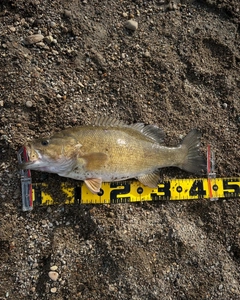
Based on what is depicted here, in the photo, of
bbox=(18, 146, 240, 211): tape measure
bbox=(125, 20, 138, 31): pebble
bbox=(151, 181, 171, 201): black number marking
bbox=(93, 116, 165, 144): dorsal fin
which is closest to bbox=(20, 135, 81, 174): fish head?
bbox=(18, 146, 240, 211): tape measure

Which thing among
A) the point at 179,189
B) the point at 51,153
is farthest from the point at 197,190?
the point at 51,153

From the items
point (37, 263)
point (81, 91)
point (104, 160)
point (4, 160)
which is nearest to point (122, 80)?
point (81, 91)

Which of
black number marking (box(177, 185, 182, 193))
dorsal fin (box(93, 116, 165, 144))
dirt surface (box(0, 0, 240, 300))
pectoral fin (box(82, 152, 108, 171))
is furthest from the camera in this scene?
black number marking (box(177, 185, 182, 193))

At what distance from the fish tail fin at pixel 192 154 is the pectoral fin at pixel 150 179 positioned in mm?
361

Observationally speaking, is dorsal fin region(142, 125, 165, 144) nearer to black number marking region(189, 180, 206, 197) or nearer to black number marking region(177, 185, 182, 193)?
black number marking region(177, 185, 182, 193)

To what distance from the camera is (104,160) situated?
3832 mm

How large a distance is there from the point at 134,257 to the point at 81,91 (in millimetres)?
2266

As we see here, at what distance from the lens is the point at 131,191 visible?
4172 mm

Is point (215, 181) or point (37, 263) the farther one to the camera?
point (215, 181)

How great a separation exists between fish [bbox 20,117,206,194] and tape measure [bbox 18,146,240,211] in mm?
169

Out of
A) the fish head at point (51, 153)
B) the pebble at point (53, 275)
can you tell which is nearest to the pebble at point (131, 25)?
the fish head at point (51, 153)

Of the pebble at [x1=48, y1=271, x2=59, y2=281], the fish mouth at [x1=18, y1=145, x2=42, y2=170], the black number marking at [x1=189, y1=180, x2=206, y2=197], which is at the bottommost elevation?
the pebble at [x1=48, y1=271, x2=59, y2=281]

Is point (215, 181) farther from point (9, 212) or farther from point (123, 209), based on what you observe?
point (9, 212)

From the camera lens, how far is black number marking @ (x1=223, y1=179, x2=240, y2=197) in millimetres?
4344
